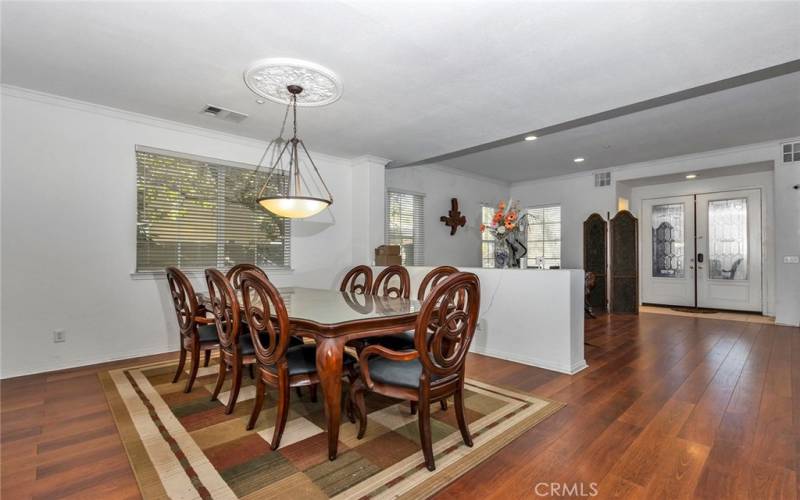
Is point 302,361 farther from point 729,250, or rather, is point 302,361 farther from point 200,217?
point 729,250

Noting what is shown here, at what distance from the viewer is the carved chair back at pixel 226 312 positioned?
2.32 metres

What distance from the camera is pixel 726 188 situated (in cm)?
671

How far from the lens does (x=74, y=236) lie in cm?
352

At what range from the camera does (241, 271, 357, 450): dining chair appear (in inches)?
77.5

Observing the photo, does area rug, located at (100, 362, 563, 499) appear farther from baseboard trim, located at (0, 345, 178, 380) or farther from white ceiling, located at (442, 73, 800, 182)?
white ceiling, located at (442, 73, 800, 182)

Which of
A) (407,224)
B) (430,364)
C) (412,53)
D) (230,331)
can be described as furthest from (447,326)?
(407,224)

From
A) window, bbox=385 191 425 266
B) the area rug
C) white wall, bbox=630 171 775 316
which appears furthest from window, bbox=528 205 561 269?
the area rug

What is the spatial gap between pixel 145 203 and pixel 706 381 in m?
5.37

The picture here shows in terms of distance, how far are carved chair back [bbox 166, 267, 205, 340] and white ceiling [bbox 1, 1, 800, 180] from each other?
156 cm

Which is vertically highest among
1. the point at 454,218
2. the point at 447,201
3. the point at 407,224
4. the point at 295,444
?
the point at 447,201

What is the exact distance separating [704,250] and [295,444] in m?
7.95

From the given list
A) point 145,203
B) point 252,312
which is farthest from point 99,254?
point 252,312

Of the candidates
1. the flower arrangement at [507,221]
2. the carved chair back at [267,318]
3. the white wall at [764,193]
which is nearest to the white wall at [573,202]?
the white wall at [764,193]

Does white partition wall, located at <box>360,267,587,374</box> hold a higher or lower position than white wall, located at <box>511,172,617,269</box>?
lower
